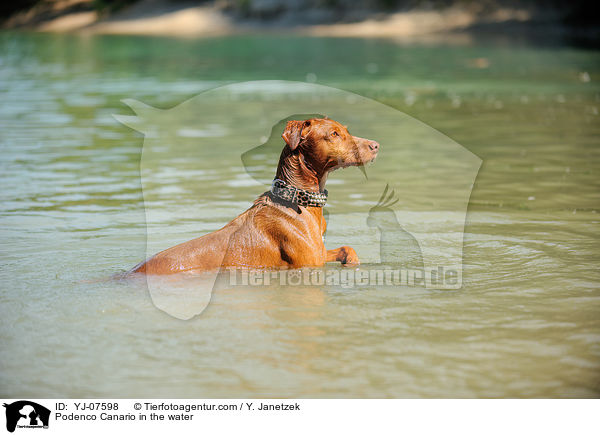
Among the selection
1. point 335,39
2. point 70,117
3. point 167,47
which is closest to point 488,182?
point 70,117

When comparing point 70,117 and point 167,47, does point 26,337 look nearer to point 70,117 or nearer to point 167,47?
point 70,117

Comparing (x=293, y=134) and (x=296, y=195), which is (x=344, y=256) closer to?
(x=296, y=195)

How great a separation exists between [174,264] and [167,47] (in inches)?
1631

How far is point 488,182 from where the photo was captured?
12719mm

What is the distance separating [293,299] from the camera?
7.22 meters

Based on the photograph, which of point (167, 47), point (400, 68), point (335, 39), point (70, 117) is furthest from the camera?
point (335, 39)

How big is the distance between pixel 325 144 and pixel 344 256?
1224 mm

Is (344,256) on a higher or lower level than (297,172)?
lower
